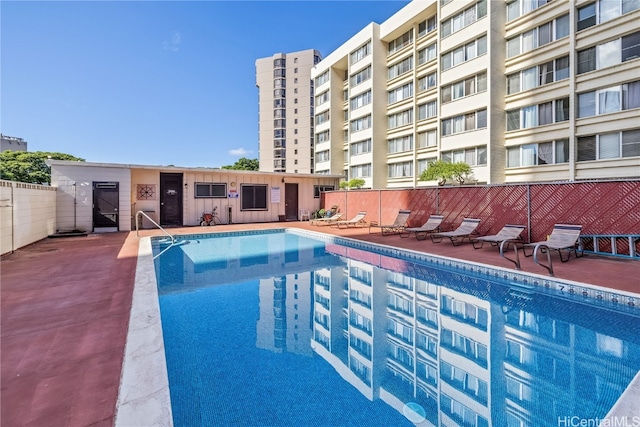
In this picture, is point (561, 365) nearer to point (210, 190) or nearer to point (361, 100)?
point (210, 190)

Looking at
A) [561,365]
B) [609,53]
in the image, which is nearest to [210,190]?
[561,365]

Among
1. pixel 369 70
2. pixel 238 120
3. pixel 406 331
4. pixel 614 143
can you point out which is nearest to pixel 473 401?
pixel 406 331

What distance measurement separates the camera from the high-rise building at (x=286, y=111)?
5272cm

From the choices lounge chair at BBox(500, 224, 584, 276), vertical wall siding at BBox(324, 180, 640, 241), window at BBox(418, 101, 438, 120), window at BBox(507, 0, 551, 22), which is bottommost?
lounge chair at BBox(500, 224, 584, 276)

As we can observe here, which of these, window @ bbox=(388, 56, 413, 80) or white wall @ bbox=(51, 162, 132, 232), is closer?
white wall @ bbox=(51, 162, 132, 232)

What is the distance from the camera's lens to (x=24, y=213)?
8875 millimetres

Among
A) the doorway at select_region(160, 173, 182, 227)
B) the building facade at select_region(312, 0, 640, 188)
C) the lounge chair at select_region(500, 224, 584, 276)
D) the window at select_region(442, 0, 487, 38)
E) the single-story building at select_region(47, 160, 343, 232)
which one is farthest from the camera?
the window at select_region(442, 0, 487, 38)

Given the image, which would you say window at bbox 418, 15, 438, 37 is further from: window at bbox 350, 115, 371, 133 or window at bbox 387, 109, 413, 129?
window at bbox 350, 115, 371, 133

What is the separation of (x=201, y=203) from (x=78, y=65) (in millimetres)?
10795

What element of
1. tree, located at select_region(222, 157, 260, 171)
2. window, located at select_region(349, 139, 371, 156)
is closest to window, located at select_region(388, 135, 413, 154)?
window, located at select_region(349, 139, 371, 156)

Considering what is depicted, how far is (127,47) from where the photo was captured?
15.9 m

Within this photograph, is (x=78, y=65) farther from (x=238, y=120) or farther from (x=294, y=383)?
(x=238, y=120)

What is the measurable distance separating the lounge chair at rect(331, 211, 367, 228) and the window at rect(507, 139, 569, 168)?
1012 centimetres

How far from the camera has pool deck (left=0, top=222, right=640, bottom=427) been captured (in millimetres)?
2307
